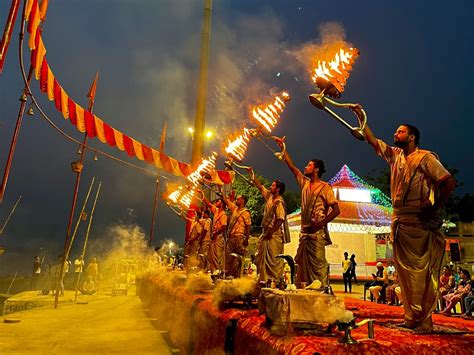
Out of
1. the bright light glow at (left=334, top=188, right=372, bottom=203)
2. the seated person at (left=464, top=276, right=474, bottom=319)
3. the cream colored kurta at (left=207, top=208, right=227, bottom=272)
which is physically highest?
the bright light glow at (left=334, top=188, right=372, bottom=203)

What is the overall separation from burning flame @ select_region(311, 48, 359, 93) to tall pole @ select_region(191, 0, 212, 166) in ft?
36.2

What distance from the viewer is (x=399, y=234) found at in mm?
2943

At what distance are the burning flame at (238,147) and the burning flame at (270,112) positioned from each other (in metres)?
1.35

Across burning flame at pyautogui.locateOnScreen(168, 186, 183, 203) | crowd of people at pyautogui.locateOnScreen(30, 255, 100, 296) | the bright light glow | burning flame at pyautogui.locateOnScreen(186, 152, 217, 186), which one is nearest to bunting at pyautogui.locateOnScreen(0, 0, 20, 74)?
burning flame at pyautogui.locateOnScreen(186, 152, 217, 186)

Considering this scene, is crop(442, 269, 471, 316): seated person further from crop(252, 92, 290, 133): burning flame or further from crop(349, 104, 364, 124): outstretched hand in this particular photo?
crop(349, 104, 364, 124): outstretched hand

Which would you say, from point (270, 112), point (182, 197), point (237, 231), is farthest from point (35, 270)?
point (270, 112)

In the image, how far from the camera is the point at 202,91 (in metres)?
15.8

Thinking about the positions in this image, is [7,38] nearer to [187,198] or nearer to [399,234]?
[399,234]

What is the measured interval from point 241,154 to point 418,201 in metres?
5.13

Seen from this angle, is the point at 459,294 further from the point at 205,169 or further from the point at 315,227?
the point at 205,169

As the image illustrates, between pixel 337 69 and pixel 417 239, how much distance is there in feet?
5.44

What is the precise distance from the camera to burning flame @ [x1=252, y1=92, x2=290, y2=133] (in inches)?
234

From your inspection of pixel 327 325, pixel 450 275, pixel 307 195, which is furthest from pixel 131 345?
pixel 450 275

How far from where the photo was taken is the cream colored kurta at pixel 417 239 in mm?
2744
